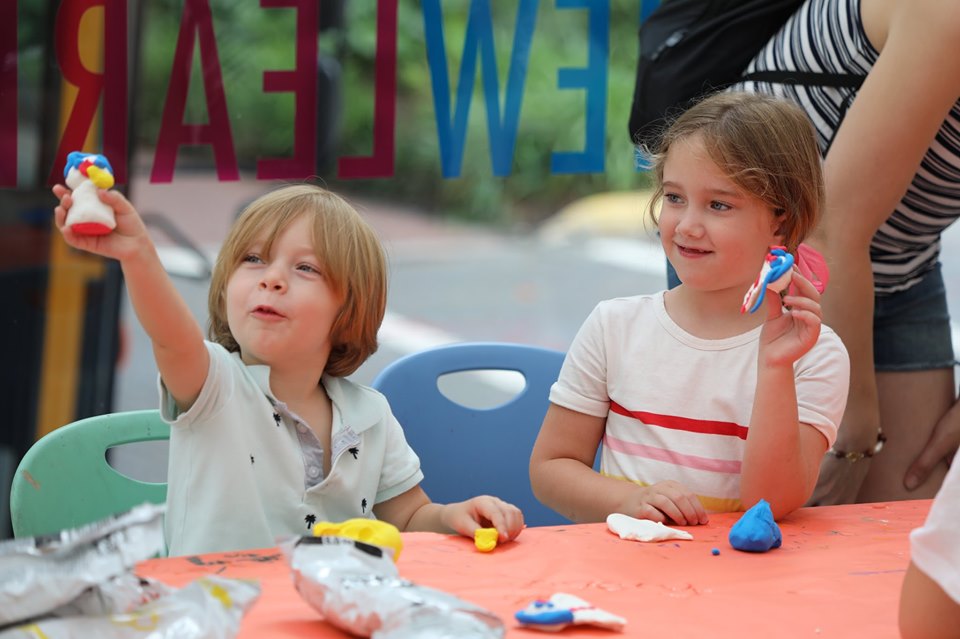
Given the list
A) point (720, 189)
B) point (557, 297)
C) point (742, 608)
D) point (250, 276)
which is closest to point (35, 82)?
point (250, 276)

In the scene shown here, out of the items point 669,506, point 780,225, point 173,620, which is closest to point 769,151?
point 780,225

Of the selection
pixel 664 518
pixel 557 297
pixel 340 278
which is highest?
pixel 340 278

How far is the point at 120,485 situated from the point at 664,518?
2.52 feet

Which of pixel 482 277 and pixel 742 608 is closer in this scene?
pixel 742 608

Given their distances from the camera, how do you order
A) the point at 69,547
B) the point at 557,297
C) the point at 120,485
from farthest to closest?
the point at 557,297 < the point at 120,485 < the point at 69,547

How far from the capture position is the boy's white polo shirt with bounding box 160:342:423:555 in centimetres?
143

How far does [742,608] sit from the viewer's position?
3.64 ft

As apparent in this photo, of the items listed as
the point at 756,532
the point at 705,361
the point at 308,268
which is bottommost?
the point at 756,532

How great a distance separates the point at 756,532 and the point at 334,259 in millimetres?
620

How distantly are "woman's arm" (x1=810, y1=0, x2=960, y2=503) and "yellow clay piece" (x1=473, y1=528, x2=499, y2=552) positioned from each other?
0.74m

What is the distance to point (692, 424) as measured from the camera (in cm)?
161

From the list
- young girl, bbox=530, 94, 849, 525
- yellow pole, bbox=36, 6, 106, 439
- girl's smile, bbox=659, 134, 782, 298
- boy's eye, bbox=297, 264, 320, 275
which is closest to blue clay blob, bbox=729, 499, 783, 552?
young girl, bbox=530, 94, 849, 525

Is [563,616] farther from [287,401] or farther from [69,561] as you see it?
[287,401]

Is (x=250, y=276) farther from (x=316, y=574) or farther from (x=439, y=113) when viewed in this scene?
(x=439, y=113)
